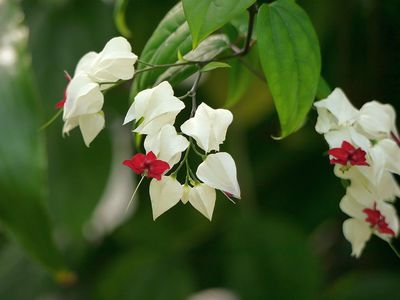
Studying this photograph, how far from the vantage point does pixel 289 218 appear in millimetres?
1201

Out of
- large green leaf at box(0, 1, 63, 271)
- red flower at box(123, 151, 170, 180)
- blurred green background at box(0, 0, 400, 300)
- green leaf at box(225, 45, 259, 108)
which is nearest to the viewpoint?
red flower at box(123, 151, 170, 180)

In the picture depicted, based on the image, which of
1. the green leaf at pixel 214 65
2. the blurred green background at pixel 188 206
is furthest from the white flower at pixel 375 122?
the blurred green background at pixel 188 206

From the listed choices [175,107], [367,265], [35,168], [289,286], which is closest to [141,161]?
[175,107]

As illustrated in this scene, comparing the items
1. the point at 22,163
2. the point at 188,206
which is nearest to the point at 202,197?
the point at 22,163

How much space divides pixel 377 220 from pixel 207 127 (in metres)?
0.16

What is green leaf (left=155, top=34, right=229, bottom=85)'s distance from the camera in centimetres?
54

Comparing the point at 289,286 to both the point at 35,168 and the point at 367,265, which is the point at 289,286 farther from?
the point at 35,168

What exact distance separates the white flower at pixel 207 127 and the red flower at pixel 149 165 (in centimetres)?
2

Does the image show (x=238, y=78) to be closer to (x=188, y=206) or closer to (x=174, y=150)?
(x=174, y=150)

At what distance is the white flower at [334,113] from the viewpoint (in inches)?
19.9

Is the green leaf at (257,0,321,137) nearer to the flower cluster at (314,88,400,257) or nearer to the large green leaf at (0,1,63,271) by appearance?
the flower cluster at (314,88,400,257)

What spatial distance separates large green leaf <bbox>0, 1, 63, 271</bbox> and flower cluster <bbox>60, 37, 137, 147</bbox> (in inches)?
12.4

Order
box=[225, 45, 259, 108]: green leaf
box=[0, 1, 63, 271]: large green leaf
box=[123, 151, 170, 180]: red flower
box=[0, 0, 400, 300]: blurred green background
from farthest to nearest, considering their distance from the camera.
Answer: box=[0, 0, 400, 300]: blurred green background, box=[0, 1, 63, 271]: large green leaf, box=[225, 45, 259, 108]: green leaf, box=[123, 151, 170, 180]: red flower

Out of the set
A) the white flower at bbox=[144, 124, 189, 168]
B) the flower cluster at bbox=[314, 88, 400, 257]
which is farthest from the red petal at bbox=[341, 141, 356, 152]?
the white flower at bbox=[144, 124, 189, 168]
